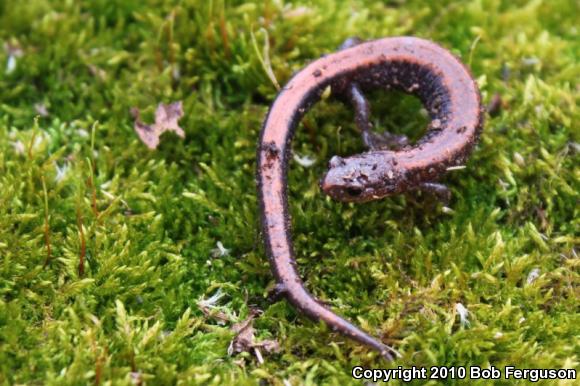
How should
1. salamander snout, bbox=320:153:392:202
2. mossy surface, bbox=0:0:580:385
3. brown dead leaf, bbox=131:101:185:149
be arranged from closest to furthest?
mossy surface, bbox=0:0:580:385 < salamander snout, bbox=320:153:392:202 < brown dead leaf, bbox=131:101:185:149

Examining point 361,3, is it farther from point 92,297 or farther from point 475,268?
point 92,297

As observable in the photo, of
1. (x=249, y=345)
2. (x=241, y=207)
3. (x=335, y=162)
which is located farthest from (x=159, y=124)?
(x=249, y=345)

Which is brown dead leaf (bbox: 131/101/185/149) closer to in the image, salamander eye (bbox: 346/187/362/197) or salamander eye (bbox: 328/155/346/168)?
salamander eye (bbox: 328/155/346/168)

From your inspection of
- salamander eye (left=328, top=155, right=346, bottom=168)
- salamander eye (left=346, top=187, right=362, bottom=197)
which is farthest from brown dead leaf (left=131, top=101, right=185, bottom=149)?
salamander eye (left=346, top=187, right=362, bottom=197)

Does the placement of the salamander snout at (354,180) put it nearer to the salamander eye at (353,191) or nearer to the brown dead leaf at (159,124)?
the salamander eye at (353,191)

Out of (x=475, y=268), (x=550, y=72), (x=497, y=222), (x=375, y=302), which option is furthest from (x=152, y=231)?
(x=550, y=72)

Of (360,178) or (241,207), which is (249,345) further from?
(360,178)
